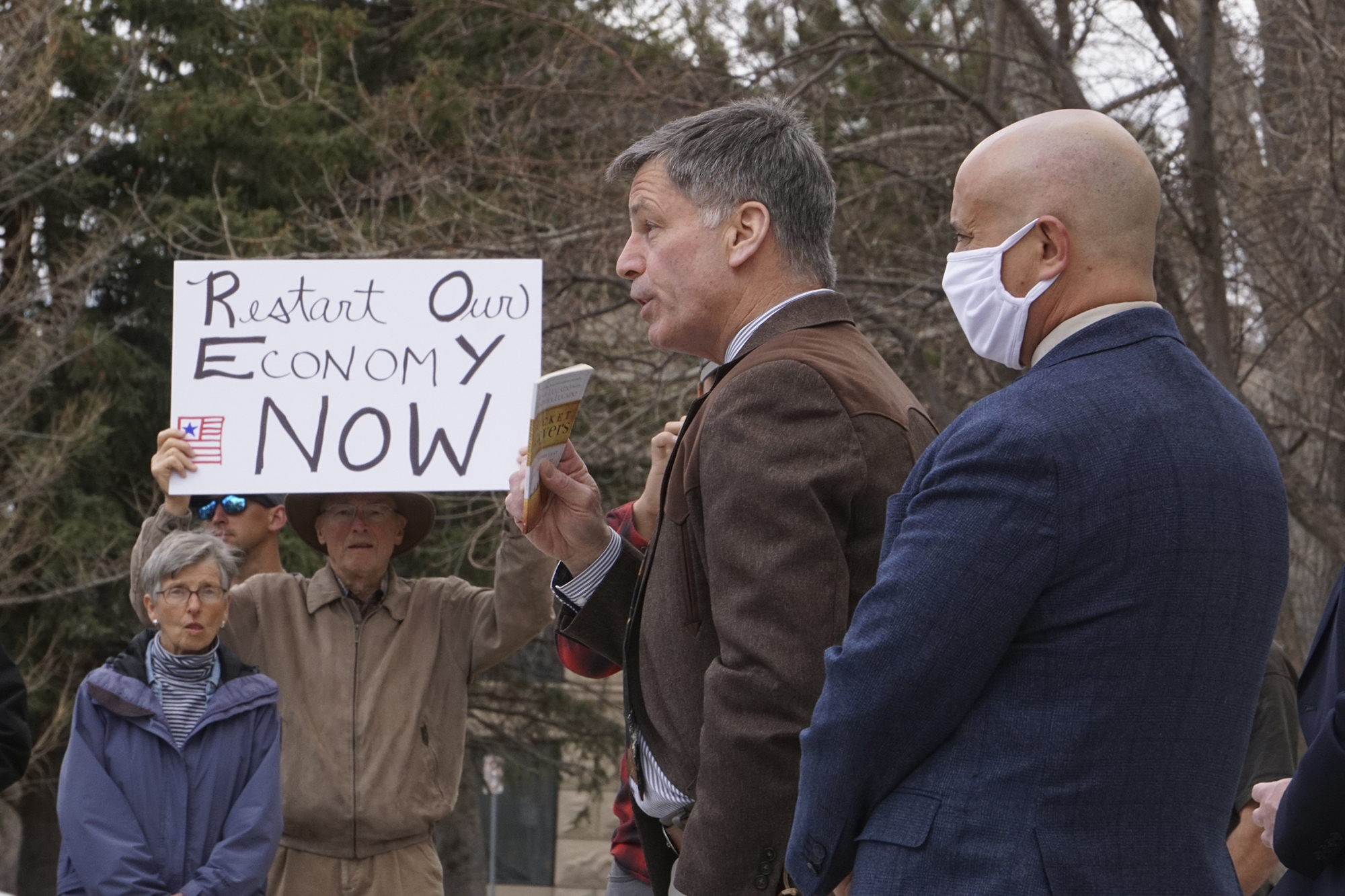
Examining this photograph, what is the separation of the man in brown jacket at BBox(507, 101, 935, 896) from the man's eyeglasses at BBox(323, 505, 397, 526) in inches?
73.5

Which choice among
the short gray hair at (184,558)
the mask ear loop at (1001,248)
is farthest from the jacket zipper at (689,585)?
the short gray hair at (184,558)

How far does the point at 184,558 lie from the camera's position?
454 cm

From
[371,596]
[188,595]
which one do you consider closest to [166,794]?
[188,595]

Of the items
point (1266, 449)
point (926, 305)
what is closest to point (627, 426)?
point (926, 305)

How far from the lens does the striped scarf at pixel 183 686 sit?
174 inches

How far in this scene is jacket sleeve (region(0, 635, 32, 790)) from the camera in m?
4.16

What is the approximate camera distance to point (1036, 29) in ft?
21.9

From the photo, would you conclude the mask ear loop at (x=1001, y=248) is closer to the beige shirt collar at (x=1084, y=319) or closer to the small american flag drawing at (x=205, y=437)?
the beige shirt collar at (x=1084, y=319)

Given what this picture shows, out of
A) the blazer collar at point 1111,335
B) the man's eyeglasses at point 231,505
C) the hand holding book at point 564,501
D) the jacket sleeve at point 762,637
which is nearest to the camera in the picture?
the blazer collar at point 1111,335

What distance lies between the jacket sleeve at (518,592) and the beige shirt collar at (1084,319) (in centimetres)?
250

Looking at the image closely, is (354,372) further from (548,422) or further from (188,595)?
(548,422)

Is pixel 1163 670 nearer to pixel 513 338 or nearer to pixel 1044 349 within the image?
pixel 1044 349

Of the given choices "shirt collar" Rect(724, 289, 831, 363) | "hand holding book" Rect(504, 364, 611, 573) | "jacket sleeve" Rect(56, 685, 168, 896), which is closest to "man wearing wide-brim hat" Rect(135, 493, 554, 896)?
"jacket sleeve" Rect(56, 685, 168, 896)

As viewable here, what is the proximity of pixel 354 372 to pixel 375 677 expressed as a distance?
0.89 meters
